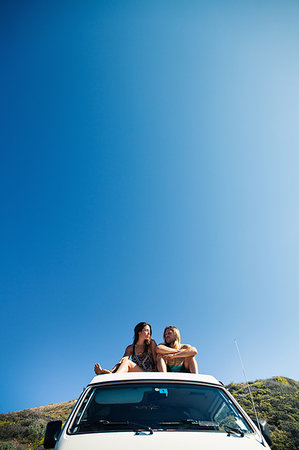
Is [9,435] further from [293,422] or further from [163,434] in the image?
[163,434]

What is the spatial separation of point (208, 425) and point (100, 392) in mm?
1087

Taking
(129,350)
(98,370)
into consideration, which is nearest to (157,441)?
(98,370)

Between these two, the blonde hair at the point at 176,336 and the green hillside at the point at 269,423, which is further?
the green hillside at the point at 269,423

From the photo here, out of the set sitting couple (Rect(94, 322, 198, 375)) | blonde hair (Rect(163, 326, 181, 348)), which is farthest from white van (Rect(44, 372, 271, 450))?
→ blonde hair (Rect(163, 326, 181, 348))

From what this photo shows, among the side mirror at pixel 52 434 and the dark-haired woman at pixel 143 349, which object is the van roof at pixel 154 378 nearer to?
the side mirror at pixel 52 434

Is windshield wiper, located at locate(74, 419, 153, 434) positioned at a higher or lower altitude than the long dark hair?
lower

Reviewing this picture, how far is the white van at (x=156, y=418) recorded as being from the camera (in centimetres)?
185

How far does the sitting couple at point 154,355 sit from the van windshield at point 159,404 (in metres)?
1.00

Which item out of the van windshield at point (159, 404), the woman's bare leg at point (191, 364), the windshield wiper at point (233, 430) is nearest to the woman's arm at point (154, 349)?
the woman's bare leg at point (191, 364)

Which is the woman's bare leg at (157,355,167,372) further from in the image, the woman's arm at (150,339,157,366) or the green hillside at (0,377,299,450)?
the green hillside at (0,377,299,450)

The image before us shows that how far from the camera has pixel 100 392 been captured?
2.55 m

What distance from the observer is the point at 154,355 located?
4.49 m

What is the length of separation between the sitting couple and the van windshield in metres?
1.00

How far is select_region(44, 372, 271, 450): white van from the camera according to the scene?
72.8 inches
